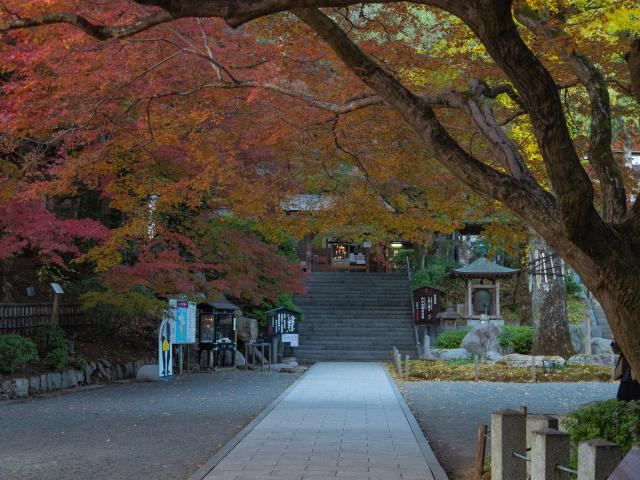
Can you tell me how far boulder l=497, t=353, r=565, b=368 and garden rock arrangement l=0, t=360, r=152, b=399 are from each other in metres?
12.1

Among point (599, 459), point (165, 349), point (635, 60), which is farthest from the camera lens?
point (165, 349)

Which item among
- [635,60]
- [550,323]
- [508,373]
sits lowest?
[508,373]

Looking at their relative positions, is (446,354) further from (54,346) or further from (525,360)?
(54,346)

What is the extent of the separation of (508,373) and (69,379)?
1307 cm

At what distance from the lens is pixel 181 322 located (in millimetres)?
23344

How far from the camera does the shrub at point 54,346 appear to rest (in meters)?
18.5

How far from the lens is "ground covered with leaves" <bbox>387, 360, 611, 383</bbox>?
23.1 meters

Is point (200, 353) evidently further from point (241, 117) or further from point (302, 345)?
point (241, 117)

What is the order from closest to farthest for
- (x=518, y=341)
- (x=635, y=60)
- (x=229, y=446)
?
(x=635, y=60)
(x=229, y=446)
(x=518, y=341)

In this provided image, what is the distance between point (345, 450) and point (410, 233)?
5801 millimetres

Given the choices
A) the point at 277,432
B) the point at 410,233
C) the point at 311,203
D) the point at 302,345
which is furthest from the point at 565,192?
the point at 302,345

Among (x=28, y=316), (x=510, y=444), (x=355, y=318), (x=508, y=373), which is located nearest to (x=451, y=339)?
(x=355, y=318)

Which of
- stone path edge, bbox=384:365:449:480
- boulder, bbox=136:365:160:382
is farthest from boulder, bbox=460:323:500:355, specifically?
stone path edge, bbox=384:365:449:480

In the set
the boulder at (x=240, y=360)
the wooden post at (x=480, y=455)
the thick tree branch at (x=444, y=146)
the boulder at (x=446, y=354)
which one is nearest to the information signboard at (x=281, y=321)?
the boulder at (x=240, y=360)
